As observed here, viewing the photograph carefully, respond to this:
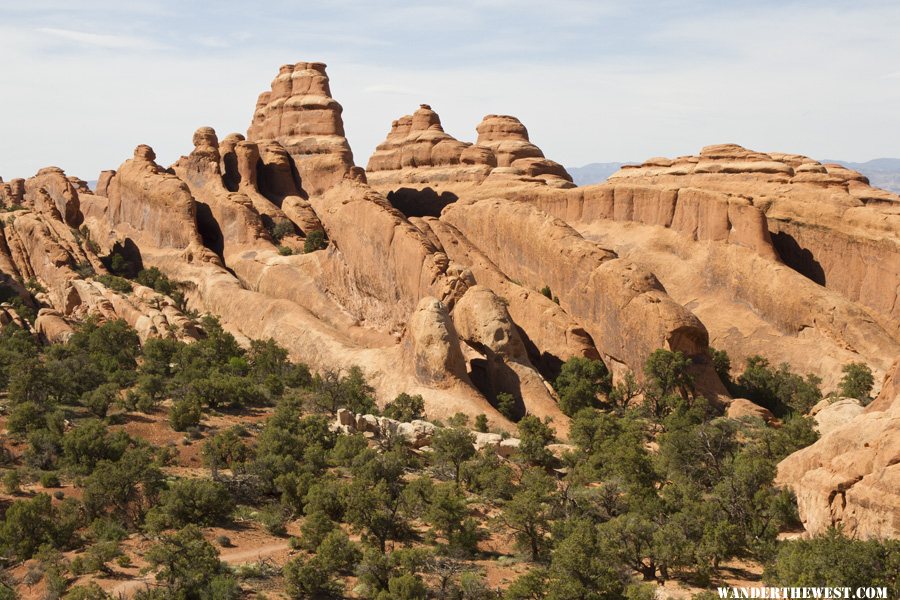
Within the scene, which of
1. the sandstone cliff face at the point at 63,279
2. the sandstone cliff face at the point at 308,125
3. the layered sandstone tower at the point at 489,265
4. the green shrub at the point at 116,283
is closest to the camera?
the layered sandstone tower at the point at 489,265

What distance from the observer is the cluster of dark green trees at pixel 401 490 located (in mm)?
28562

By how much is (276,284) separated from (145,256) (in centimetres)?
→ 1565

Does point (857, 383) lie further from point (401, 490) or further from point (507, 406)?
point (401, 490)

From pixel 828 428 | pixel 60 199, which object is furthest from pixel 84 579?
pixel 60 199

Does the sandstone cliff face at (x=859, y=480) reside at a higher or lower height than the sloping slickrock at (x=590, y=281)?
lower

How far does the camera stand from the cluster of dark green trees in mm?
28562

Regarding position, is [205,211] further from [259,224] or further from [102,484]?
[102,484]

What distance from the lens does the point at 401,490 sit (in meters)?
36.2

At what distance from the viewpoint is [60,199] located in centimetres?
8638

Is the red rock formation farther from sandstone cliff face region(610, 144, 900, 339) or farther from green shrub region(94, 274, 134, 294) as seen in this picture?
sandstone cliff face region(610, 144, 900, 339)

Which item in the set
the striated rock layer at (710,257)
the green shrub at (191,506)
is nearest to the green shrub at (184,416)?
the green shrub at (191,506)

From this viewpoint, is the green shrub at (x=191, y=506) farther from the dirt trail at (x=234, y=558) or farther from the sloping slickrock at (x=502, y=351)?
the sloping slickrock at (x=502, y=351)

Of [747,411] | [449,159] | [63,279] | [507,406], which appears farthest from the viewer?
[449,159]

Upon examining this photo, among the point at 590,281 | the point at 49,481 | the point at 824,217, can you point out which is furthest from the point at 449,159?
the point at 49,481
